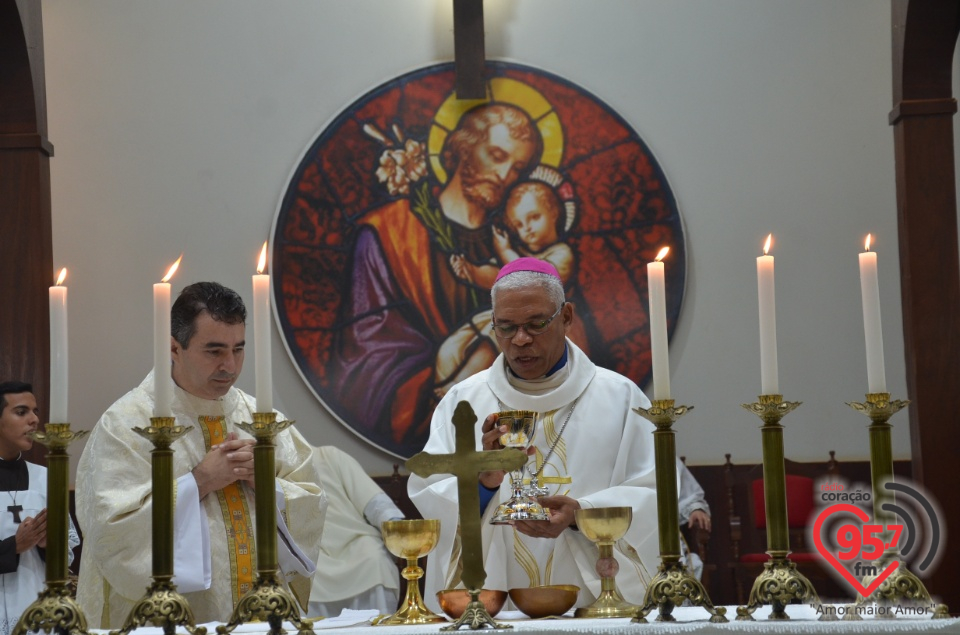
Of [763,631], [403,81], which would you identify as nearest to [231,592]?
[763,631]

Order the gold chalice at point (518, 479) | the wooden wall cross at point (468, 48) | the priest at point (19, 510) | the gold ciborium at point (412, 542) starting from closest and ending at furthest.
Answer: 1. the gold ciborium at point (412, 542)
2. the gold chalice at point (518, 479)
3. the priest at point (19, 510)
4. the wooden wall cross at point (468, 48)

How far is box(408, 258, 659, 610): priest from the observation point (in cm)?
346

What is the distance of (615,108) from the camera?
27.0ft

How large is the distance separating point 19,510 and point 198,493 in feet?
9.34

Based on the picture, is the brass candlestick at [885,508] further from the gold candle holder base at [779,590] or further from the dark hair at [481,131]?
the dark hair at [481,131]

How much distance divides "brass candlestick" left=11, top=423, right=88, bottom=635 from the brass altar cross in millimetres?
693

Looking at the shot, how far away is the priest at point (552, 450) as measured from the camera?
346cm

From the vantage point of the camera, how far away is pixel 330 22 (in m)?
8.31

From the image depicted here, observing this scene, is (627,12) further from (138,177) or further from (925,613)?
(925,613)

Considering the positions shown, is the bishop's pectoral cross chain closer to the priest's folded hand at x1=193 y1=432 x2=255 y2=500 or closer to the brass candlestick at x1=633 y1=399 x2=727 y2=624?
the priest's folded hand at x1=193 y1=432 x2=255 y2=500

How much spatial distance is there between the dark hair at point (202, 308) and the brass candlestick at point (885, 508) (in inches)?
77.9

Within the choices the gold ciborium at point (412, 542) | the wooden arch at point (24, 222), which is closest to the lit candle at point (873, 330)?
A: the gold ciborium at point (412, 542)

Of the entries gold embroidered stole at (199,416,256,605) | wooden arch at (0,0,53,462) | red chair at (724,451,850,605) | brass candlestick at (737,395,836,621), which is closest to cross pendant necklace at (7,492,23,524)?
wooden arch at (0,0,53,462)

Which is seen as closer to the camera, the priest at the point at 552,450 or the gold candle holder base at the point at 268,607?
the gold candle holder base at the point at 268,607
